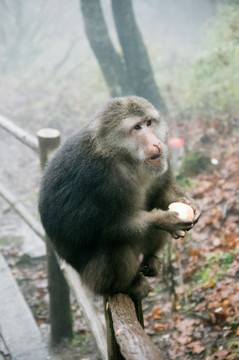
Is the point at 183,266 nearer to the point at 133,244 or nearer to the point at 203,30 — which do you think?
the point at 133,244

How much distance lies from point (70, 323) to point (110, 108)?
293 centimetres

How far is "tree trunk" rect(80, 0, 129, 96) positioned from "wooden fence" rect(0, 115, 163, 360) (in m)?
5.41

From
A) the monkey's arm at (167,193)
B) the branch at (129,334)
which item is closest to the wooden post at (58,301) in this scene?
the monkey's arm at (167,193)

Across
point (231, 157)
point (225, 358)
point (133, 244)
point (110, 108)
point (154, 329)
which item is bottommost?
point (154, 329)

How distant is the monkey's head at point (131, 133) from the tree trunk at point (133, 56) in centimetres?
745

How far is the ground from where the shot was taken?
451 cm

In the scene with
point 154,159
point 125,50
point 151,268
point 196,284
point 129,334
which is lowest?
point 196,284

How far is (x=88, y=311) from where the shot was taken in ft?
13.8

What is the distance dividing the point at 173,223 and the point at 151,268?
2.05 ft

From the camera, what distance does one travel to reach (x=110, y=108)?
3318mm

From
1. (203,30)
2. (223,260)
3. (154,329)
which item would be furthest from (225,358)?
(203,30)

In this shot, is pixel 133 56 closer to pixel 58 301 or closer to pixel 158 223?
pixel 58 301

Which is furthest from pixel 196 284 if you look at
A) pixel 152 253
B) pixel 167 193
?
pixel 167 193

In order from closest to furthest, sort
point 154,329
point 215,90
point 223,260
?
point 154,329, point 223,260, point 215,90
